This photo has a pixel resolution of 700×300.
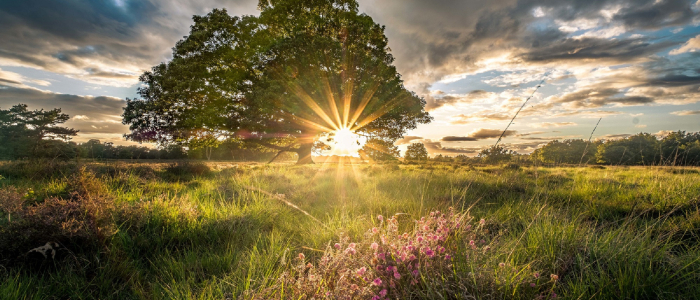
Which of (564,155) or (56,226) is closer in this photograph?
(56,226)

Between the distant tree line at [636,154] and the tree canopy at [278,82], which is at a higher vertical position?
the tree canopy at [278,82]

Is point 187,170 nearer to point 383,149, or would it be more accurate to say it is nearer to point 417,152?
point 383,149

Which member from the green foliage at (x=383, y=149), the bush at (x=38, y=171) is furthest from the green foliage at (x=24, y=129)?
the green foliage at (x=383, y=149)

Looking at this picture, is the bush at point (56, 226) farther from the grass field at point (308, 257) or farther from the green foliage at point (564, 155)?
the green foliage at point (564, 155)

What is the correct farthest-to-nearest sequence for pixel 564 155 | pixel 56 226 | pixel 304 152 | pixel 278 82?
pixel 304 152, pixel 278 82, pixel 564 155, pixel 56 226

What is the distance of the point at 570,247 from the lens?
2.89 m

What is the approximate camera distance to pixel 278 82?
16469mm

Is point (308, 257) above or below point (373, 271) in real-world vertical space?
below

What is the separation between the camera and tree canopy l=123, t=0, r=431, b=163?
51.5 ft

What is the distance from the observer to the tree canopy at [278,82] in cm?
1570

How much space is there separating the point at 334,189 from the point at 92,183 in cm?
515

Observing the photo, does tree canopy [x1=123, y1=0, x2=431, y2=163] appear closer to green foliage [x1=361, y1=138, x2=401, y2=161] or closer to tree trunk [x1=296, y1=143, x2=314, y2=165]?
green foliage [x1=361, y1=138, x2=401, y2=161]

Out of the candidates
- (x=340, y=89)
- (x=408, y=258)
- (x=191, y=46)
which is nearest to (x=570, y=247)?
(x=408, y=258)

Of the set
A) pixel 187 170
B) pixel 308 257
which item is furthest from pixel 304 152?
pixel 308 257
